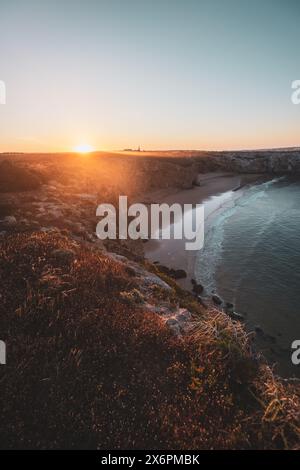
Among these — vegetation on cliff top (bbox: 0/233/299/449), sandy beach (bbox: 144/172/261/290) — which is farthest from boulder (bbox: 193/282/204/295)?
vegetation on cliff top (bbox: 0/233/299/449)

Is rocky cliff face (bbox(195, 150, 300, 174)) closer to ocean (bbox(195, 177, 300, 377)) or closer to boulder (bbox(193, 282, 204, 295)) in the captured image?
ocean (bbox(195, 177, 300, 377))

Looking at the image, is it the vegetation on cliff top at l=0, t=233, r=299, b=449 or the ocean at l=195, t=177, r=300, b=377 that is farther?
the ocean at l=195, t=177, r=300, b=377

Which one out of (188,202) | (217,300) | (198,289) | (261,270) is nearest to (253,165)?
(188,202)

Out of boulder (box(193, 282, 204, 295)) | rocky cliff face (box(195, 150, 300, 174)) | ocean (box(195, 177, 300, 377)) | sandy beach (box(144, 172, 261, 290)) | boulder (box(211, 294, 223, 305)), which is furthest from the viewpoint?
rocky cliff face (box(195, 150, 300, 174))

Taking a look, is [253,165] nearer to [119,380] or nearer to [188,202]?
[188,202]

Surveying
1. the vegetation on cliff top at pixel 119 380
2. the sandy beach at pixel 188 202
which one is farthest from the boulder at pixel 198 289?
the vegetation on cliff top at pixel 119 380

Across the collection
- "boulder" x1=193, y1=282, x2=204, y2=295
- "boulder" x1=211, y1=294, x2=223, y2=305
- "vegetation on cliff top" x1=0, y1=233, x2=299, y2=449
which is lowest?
"boulder" x1=211, y1=294, x2=223, y2=305

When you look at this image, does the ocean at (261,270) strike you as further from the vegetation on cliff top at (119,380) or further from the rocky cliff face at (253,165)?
the rocky cliff face at (253,165)

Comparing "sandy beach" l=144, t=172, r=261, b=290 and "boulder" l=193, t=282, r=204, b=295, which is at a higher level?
"sandy beach" l=144, t=172, r=261, b=290
